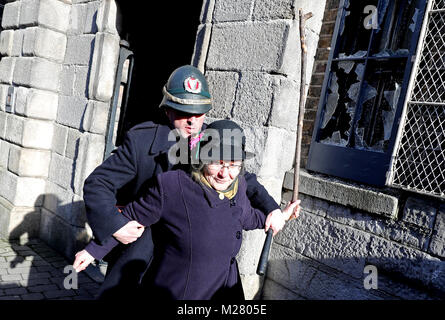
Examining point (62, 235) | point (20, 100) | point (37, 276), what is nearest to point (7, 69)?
point (20, 100)

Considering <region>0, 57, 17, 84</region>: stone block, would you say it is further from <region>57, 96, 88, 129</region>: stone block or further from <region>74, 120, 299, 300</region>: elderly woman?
<region>74, 120, 299, 300</region>: elderly woman

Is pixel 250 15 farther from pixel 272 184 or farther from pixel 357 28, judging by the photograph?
pixel 272 184

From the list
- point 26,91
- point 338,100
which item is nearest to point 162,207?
Answer: point 338,100

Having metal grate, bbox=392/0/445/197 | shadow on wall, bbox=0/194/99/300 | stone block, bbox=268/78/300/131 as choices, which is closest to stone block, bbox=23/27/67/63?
shadow on wall, bbox=0/194/99/300

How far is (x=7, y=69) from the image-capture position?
531 cm

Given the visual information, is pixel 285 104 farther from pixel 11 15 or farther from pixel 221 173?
pixel 11 15

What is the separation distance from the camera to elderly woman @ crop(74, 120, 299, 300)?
75.0 inches

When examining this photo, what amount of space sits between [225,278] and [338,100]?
200 cm

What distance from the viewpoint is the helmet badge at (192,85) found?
2.31m

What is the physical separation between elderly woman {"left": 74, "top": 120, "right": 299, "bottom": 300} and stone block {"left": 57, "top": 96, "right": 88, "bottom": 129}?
2.98 m

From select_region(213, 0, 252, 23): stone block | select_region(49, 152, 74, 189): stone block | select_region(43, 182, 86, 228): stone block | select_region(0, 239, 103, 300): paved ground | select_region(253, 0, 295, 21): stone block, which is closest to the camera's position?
select_region(253, 0, 295, 21): stone block

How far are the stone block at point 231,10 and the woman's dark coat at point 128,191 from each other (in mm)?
1541

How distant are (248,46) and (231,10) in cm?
47

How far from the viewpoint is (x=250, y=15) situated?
3.19 meters
